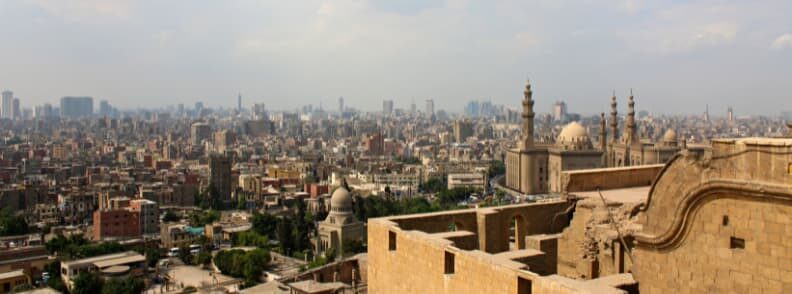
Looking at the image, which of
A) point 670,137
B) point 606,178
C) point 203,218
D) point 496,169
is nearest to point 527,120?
point 670,137

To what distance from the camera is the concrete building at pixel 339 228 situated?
2828 centimetres

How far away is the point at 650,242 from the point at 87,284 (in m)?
20.3

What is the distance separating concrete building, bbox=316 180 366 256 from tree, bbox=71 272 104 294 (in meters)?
8.79

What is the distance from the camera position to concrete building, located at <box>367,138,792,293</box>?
3.42 m

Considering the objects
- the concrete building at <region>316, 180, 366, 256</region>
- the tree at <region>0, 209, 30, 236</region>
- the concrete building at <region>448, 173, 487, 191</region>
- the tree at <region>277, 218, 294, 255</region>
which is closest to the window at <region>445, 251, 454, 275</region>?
the concrete building at <region>316, 180, 366, 256</region>

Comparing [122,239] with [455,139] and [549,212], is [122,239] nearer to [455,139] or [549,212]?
[549,212]

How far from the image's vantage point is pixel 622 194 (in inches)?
254

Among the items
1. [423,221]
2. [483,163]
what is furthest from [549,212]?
[483,163]

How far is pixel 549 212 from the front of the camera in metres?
6.59

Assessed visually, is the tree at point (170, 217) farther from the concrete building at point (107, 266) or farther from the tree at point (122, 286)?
the tree at point (122, 286)

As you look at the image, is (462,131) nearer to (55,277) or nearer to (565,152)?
(565,152)

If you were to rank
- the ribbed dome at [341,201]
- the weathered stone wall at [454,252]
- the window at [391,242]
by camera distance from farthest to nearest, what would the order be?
1. the ribbed dome at [341,201]
2. the window at [391,242]
3. the weathered stone wall at [454,252]

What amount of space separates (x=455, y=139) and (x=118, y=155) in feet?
181

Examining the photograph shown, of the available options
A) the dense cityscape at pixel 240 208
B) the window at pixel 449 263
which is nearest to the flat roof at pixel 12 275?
the dense cityscape at pixel 240 208
